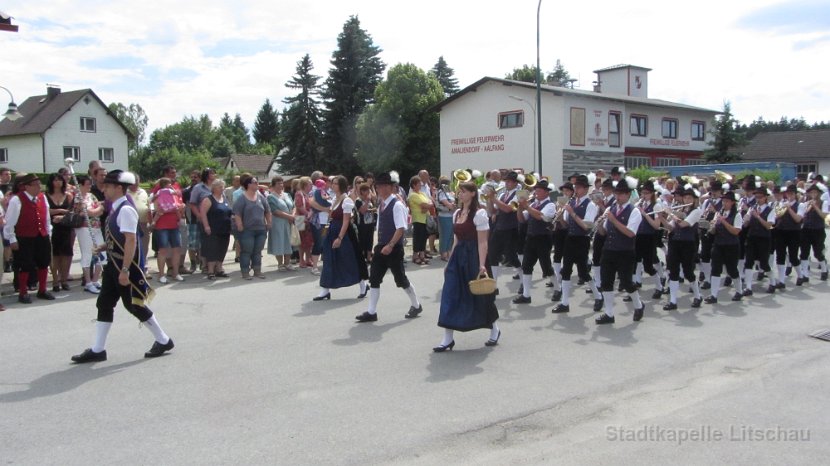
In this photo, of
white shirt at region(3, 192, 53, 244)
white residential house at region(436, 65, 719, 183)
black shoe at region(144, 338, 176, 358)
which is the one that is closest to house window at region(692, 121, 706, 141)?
white residential house at region(436, 65, 719, 183)

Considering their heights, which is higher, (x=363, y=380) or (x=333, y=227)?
(x=333, y=227)

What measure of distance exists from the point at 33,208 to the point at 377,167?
139 feet

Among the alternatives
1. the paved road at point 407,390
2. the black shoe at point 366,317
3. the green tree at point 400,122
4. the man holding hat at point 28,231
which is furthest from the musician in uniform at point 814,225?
the green tree at point 400,122

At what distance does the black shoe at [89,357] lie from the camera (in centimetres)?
661

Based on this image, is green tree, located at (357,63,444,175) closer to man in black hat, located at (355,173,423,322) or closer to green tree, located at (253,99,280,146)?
man in black hat, located at (355,173,423,322)

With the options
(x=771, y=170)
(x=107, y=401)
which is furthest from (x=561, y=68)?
(x=107, y=401)

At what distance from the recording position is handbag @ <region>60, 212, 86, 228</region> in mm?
10124

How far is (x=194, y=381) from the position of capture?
6.05 metres

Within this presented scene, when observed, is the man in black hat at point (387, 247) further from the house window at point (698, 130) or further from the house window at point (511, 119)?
the house window at point (698, 130)

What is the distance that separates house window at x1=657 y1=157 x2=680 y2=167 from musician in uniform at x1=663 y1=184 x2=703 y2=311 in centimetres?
3939

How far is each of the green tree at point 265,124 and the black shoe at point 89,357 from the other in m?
115

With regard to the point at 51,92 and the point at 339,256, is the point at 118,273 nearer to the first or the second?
the point at 339,256

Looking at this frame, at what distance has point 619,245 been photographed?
861 cm

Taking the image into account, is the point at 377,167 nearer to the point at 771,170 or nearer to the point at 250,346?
the point at 771,170
